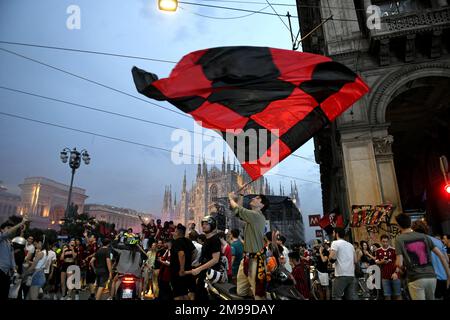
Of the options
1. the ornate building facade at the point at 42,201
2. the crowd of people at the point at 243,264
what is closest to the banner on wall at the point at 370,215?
the crowd of people at the point at 243,264

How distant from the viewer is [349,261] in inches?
214

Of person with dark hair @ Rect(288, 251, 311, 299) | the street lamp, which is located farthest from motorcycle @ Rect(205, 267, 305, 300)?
the street lamp

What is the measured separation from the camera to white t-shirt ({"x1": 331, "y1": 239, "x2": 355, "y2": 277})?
5.42 meters

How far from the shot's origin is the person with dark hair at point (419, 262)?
406 centimetres

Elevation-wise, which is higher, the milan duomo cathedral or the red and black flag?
the milan duomo cathedral

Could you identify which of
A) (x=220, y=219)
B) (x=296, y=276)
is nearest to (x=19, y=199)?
(x=220, y=219)

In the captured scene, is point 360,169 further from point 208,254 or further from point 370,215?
point 208,254

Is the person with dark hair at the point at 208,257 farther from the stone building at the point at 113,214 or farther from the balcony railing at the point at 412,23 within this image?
the stone building at the point at 113,214

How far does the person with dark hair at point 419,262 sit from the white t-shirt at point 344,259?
124 cm

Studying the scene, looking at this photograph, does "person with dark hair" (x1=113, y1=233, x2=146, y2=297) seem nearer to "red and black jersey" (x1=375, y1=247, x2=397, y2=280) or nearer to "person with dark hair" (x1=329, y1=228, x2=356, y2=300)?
"person with dark hair" (x1=329, y1=228, x2=356, y2=300)

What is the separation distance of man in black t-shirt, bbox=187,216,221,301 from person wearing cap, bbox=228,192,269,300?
20.9 inches

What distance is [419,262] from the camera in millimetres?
4094

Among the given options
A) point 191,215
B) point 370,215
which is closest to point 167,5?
point 370,215
